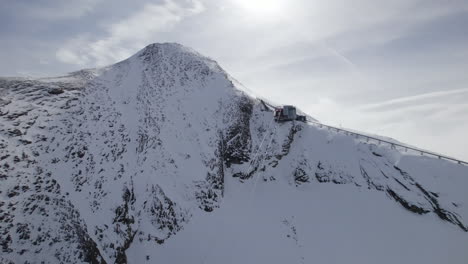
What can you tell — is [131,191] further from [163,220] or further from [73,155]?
[73,155]

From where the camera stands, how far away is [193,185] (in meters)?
31.3

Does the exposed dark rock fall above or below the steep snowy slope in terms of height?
above

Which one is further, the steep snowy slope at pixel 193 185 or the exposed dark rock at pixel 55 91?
the exposed dark rock at pixel 55 91

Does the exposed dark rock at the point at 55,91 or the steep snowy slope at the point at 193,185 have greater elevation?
the exposed dark rock at the point at 55,91

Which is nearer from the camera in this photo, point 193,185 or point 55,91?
point 193,185

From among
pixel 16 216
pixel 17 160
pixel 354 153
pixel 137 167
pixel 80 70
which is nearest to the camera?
pixel 16 216

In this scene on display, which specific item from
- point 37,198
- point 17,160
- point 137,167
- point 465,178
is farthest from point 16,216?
point 465,178

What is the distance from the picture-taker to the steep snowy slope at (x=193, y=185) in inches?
922

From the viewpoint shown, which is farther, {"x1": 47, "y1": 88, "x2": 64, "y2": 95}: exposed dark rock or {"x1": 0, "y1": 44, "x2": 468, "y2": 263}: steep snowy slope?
{"x1": 47, "y1": 88, "x2": 64, "y2": 95}: exposed dark rock

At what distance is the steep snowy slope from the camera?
922 inches

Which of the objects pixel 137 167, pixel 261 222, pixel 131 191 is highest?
pixel 137 167

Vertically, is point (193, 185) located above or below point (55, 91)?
below

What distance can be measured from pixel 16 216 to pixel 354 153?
36.2m

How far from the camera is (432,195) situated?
3177cm
